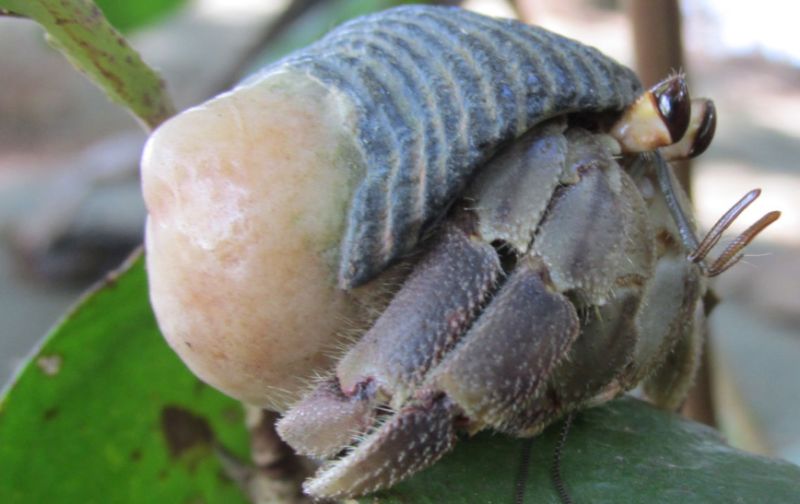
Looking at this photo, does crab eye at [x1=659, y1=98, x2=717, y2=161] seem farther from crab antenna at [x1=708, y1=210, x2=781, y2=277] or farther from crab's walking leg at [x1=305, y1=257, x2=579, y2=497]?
crab's walking leg at [x1=305, y1=257, x2=579, y2=497]

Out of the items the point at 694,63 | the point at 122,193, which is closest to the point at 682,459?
the point at 122,193

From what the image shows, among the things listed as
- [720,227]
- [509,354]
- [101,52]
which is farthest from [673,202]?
[101,52]

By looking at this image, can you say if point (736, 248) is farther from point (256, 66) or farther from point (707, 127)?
point (256, 66)

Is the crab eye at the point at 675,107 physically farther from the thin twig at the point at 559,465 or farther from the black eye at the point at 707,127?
the thin twig at the point at 559,465

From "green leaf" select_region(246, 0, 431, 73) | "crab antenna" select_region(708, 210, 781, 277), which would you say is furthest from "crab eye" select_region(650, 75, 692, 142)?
"green leaf" select_region(246, 0, 431, 73)

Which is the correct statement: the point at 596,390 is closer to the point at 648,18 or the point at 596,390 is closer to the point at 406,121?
the point at 406,121
